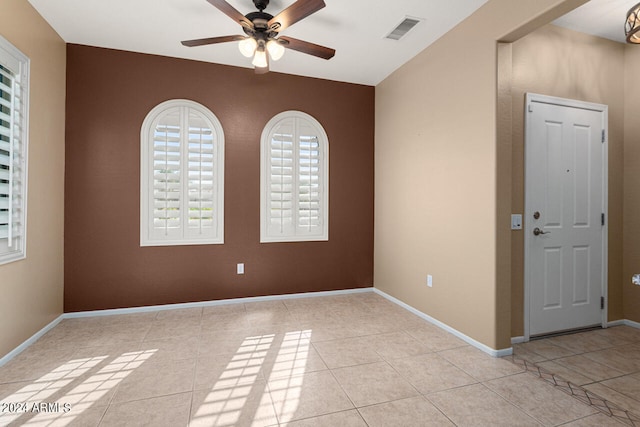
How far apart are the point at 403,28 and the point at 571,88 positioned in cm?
177

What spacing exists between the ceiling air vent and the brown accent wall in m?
1.33

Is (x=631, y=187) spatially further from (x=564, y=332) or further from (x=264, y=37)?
(x=264, y=37)

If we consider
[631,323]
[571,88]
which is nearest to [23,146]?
[571,88]

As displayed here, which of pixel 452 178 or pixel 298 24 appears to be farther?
pixel 452 178

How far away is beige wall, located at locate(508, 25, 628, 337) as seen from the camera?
2949mm

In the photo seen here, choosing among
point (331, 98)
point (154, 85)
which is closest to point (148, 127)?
point (154, 85)

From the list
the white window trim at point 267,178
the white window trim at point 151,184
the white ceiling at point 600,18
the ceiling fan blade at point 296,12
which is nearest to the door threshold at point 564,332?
the white window trim at point 267,178

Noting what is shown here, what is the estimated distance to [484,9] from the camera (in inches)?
109

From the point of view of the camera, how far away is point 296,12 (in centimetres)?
232

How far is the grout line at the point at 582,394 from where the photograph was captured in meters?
1.93

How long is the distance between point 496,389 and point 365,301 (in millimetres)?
2149

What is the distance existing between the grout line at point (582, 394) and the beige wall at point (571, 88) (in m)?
0.49

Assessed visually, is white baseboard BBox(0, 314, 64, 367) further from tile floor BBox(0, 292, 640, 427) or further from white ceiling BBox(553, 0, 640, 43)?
white ceiling BBox(553, 0, 640, 43)

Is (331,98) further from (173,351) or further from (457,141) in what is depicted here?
(173,351)
